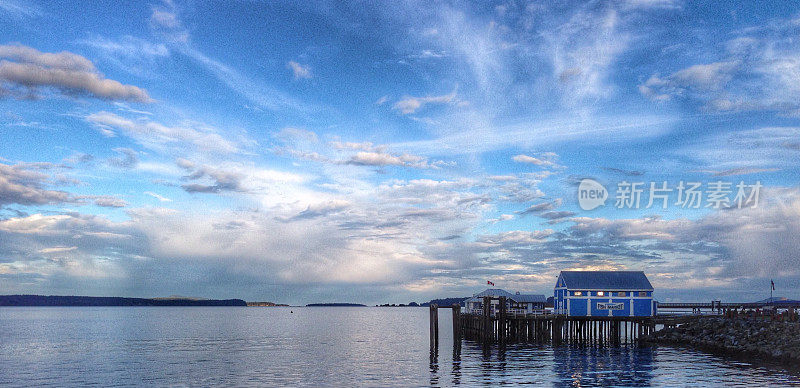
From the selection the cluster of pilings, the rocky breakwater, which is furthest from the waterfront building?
the rocky breakwater

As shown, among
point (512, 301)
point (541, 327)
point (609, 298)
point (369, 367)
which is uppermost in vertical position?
point (609, 298)

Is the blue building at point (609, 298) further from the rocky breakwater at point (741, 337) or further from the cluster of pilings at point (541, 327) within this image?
the rocky breakwater at point (741, 337)

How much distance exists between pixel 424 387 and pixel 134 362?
3459 centimetres

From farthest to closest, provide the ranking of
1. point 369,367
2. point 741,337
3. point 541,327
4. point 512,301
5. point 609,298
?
point 512,301 < point 541,327 < point 609,298 < point 741,337 < point 369,367

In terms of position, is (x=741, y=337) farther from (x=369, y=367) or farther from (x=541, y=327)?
(x=369, y=367)

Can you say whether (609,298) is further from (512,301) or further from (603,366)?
(603,366)

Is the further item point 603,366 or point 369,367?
point 369,367

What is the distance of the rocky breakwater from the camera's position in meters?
61.2

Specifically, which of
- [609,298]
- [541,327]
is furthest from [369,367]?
[609,298]

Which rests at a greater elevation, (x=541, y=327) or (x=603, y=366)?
(x=541, y=327)

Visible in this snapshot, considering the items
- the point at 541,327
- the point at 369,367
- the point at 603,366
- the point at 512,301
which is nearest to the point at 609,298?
the point at 541,327

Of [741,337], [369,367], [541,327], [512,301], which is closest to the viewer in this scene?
[369,367]

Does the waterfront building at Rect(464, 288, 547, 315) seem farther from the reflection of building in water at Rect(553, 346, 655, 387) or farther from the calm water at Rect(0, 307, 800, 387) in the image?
the reflection of building in water at Rect(553, 346, 655, 387)

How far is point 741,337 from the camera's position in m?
69.8
